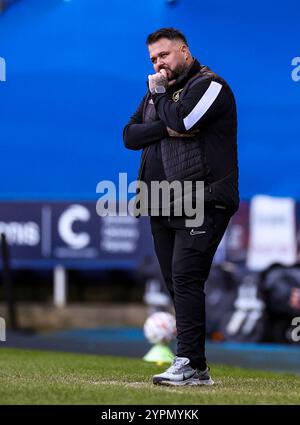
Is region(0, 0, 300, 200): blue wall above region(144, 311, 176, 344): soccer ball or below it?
above

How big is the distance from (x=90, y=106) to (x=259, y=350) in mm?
3281

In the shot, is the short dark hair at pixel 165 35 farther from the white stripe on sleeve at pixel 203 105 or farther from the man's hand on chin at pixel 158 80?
the white stripe on sleeve at pixel 203 105

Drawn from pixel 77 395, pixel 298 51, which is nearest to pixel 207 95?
pixel 77 395

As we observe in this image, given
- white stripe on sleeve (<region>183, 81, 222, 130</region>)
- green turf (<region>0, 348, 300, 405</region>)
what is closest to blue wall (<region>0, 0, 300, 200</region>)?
green turf (<region>0, 348, 300, 405</region>)

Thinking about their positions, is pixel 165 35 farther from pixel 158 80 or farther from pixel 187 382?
pixel 187 382

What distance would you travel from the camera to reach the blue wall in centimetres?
1040

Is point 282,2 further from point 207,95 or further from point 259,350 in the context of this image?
point 207,95

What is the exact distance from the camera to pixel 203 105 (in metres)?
5.16

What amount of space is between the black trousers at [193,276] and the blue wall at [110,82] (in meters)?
4.66

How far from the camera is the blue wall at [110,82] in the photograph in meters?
10.4

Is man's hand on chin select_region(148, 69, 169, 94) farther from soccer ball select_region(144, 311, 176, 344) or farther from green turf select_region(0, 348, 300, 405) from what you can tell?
soccer ball select_region(144, 311, 176, 344)

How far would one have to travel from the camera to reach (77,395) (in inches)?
185

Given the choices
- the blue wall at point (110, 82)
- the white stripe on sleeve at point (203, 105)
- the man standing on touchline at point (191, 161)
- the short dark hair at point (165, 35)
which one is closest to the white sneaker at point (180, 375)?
the man standing on touchline at point (191, 161)

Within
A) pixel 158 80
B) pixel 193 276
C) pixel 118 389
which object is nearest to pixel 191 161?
pixel 158 80
